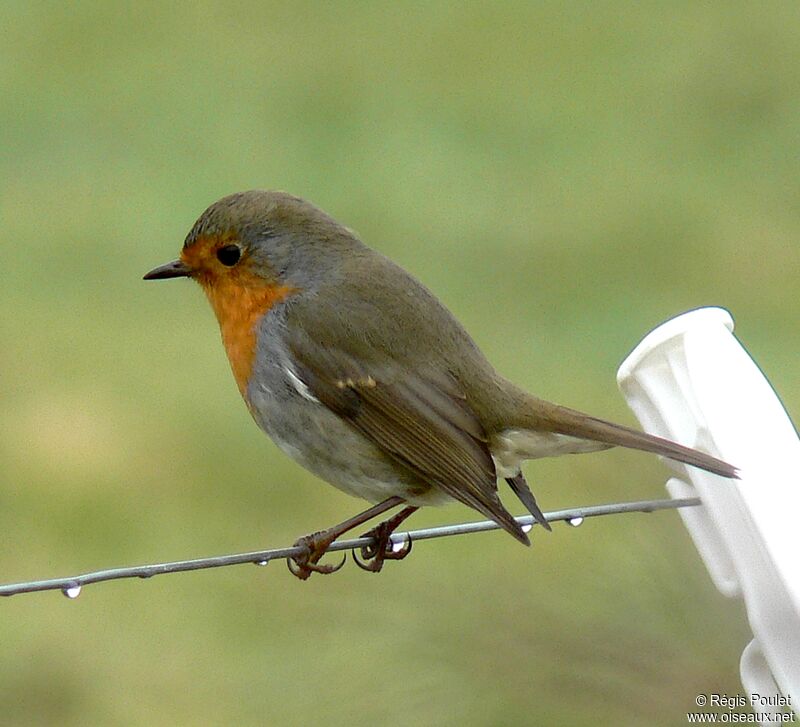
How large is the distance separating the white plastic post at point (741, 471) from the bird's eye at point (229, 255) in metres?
1.29

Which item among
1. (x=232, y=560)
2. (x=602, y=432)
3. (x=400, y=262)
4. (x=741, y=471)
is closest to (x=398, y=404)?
(x=602, y=432)

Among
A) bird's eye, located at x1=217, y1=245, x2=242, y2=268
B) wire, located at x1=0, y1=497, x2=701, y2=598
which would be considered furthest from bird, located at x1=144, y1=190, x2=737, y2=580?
wire, located at x1=0, y1=497, x2=701, y2=598

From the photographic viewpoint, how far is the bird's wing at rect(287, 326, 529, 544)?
3457mm

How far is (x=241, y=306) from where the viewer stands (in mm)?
3746

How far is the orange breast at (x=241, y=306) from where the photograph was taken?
3.69m

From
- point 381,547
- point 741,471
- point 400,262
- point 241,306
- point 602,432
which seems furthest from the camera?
point 400,262

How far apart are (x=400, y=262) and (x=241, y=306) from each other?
434 centimetres

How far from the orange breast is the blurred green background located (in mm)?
649

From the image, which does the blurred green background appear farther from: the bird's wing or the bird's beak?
the bird's beak

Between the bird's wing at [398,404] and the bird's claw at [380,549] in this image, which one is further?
the bird's claw at [380,549]

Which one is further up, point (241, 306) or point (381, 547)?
point (241, 306)

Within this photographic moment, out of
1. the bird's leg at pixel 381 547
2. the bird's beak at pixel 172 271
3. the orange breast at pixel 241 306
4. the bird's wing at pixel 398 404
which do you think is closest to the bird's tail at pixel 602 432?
the bird's wing at pixel 398 404

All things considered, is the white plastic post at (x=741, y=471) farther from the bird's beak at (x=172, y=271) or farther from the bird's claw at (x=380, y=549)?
the bird's beak at (x=172, y=271)

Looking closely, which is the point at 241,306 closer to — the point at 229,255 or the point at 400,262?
the point at 229,255
